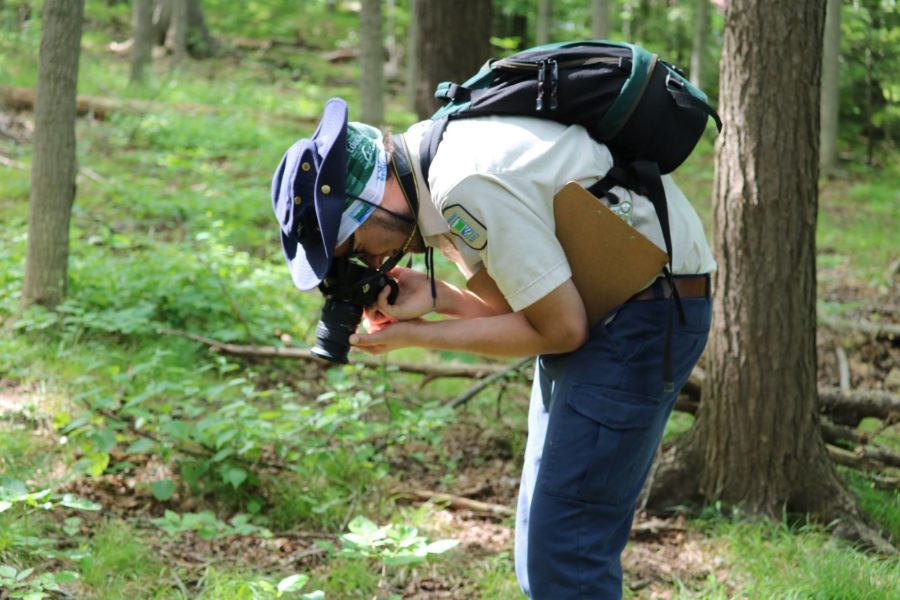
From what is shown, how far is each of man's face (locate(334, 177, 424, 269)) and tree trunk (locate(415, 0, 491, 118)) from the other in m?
6.88

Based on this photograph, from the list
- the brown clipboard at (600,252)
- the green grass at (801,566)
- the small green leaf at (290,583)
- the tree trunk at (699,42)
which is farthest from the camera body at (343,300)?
the tree trunk at (699,42)

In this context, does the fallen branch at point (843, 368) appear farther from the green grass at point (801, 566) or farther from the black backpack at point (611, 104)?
the black backpack at point (611, 104)

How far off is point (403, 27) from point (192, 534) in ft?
68.1

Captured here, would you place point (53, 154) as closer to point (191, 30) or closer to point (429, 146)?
point (429, 146)

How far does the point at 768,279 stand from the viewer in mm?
3643

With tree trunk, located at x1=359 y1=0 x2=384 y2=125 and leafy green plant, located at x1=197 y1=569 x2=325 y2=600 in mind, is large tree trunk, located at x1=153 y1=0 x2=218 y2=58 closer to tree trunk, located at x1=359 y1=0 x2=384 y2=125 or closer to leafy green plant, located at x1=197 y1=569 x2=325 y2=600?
tree trunk, located at x1=359 y1=0 x2=384 y2=125

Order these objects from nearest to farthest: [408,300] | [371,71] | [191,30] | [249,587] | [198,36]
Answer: [408,300] → [249,587] → [371,71] → [198,36] → [191,30]

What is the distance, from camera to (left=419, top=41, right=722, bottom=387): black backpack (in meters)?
2.14

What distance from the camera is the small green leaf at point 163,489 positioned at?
364cm

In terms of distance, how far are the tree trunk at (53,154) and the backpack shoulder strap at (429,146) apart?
3612mm

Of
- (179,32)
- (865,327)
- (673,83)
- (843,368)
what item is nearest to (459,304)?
(673,83)

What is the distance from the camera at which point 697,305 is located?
7.59ft

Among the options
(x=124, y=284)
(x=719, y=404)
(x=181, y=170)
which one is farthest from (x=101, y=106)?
(x=719, y=404)

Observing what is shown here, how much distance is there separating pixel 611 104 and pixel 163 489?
8.24 feet
